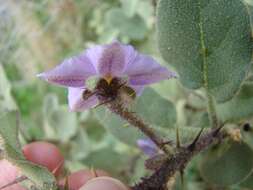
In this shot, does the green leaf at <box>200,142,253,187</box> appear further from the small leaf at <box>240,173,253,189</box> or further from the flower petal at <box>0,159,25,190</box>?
the flower petal at <box>0,159,25,190</box>

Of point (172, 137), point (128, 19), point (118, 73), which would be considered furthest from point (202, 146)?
point (128, 19)

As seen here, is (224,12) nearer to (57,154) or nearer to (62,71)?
(62,71)

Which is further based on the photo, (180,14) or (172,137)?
(172,137)

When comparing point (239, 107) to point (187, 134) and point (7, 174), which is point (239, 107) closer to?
point (187, 134)

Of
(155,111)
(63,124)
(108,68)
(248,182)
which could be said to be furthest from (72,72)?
(63,124)

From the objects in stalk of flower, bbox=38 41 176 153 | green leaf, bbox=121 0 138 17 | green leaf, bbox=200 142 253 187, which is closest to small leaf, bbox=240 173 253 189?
green leaf, bbox=200 142 253 187

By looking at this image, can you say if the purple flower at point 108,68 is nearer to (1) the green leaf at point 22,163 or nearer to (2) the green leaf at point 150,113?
(1) the green leaf at point 22,163

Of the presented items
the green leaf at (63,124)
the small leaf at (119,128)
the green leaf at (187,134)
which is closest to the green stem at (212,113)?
the green leaf at (187,134)
